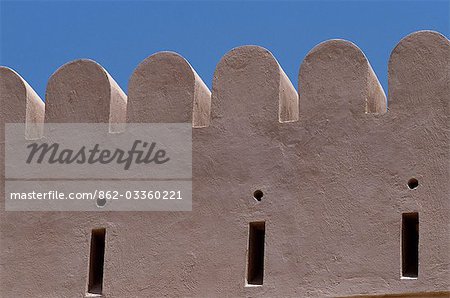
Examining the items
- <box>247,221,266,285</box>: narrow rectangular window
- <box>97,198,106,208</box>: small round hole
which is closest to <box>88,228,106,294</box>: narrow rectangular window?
<box>97,198,106,208</box>: small round hole

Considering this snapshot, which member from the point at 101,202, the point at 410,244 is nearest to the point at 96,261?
the point at 101,202

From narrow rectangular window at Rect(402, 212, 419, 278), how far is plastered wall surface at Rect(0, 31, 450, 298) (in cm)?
6

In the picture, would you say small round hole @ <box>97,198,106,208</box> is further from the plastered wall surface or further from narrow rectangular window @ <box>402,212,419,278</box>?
narrow rectangular window @ <box>402,212,419,278</box>

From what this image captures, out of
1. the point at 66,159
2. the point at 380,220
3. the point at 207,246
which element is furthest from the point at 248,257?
the point at 66,159

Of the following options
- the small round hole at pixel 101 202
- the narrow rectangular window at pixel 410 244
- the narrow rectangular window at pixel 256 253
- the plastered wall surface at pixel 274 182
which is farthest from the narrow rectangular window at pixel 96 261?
the narrow rectangular window at pixel 410 244

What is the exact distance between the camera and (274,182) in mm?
11531

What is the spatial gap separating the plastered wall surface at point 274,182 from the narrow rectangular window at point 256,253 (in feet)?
0.22

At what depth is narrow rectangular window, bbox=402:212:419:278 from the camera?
1095cm

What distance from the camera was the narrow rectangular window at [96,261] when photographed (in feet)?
39.0

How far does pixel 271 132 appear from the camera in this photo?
38.3 ft

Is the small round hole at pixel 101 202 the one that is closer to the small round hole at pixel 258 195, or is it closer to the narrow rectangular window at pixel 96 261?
the narrow rectangular window at pixel 96 261

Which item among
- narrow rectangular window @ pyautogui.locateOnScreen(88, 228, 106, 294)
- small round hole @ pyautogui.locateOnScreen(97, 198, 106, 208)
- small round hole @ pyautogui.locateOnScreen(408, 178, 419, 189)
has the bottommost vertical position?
narrow rectangular window @ pyautogui.locateOnScreen(88, 228, 106, 294)

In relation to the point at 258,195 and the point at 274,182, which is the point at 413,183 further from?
the point at 258,195

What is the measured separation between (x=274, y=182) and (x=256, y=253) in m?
0.56
